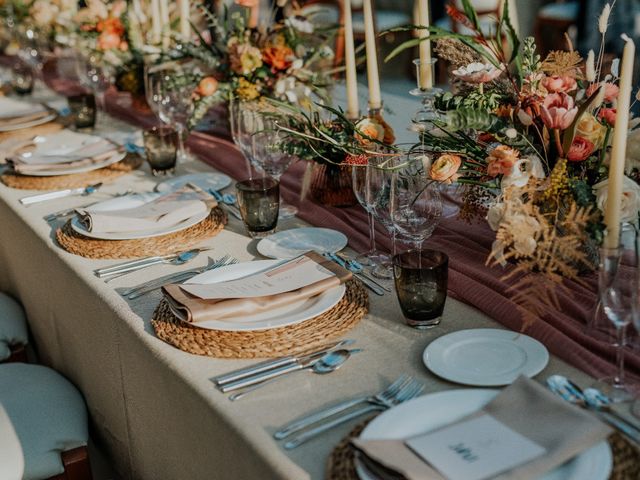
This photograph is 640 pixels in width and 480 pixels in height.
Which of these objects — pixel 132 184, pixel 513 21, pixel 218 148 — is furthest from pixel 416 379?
pixel 218 148

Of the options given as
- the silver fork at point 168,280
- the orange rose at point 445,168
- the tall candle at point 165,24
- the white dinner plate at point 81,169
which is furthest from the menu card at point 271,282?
the tall candle at point 165,24

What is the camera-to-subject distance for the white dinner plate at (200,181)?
6.53 feet

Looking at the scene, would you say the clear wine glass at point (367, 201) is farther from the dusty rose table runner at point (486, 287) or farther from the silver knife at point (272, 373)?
the silver knife at point (272, 373)

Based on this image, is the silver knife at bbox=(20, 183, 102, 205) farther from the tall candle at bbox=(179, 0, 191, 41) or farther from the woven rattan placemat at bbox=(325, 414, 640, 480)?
the woven rattan placemat at bbox=(325, 414, 640, 480)

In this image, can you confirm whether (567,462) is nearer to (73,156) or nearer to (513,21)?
(513,21)

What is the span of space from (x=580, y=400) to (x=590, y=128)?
1.49ft

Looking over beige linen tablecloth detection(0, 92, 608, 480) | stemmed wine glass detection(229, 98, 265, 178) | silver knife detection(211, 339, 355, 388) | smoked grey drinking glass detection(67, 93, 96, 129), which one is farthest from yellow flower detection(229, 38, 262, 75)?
silver knife detection(211, 339, 355, 388)

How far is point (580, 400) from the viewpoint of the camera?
3.28 feet

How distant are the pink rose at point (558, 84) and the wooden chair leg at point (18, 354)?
1396mm

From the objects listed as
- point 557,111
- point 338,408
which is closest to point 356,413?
point 338,408

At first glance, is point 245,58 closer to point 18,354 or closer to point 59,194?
point 59,194

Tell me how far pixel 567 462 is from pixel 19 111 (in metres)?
2.35

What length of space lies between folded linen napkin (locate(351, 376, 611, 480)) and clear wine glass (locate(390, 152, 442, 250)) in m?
0.40

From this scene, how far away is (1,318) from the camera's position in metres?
2.06
